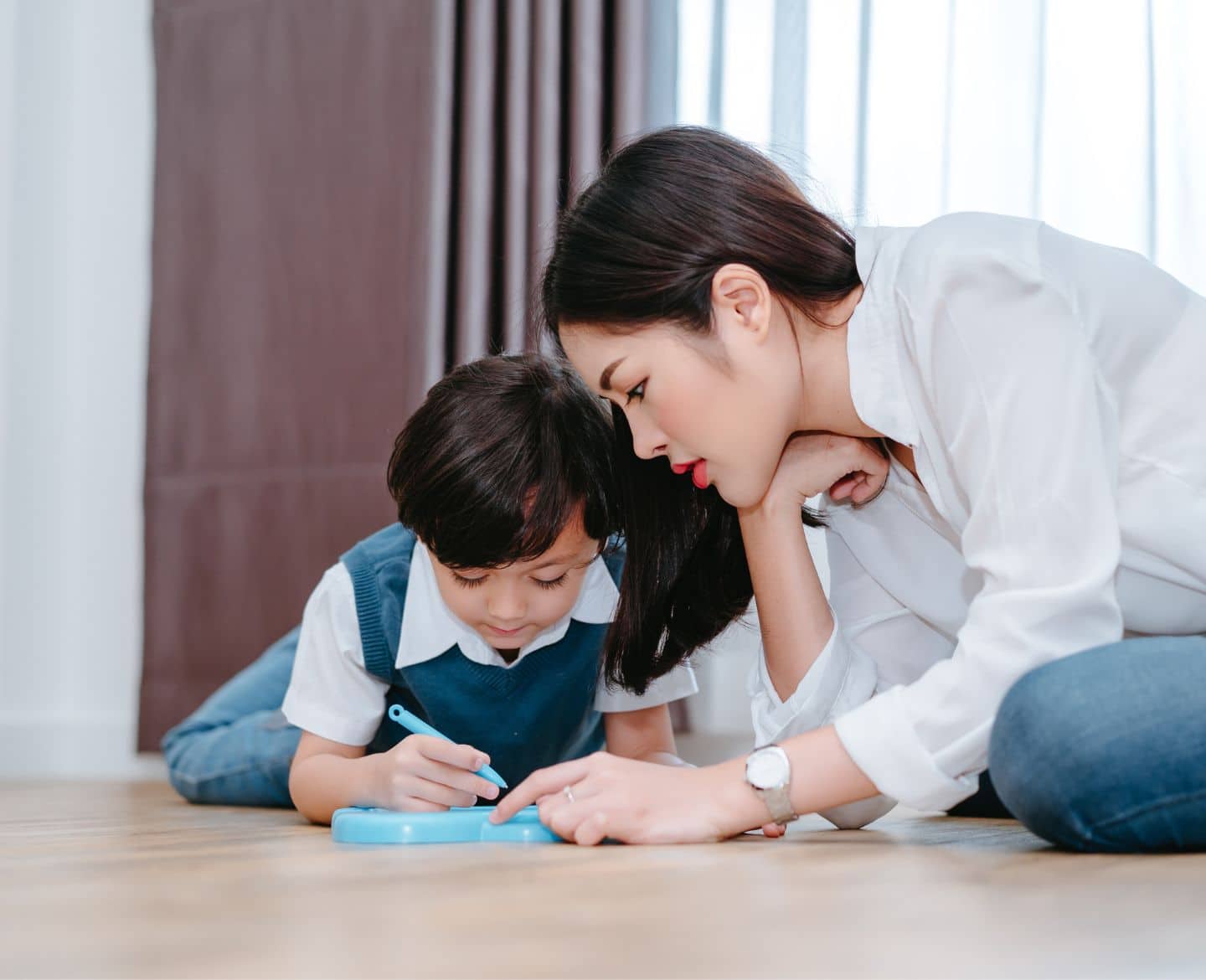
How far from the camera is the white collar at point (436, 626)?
4.75ft

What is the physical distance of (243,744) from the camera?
183 centimetres

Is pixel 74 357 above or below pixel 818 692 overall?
above

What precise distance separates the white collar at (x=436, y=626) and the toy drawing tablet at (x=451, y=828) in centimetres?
37

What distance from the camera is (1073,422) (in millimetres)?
926

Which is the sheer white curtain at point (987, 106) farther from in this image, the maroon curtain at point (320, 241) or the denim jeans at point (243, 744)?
the denim jeans at point (243, 744)

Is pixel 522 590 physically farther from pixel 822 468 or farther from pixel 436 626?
pixel 822 468

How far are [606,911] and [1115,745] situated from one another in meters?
0.37

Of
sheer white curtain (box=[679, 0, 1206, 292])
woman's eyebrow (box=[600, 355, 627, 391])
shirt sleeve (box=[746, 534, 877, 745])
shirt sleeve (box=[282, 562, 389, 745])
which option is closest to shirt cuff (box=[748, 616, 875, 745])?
shirt sleeve (box=[746, 534, 877, 745])

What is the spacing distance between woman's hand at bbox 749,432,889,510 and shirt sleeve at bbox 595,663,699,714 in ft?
1.05

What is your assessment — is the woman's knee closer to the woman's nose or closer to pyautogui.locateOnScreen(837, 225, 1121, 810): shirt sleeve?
pyautogui.locateOnScreen(837, 225, 1121, 810): shirt sleeve

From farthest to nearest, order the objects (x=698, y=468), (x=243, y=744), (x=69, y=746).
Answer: (x=69, y=746) → (x=243, y=744) → (x=698, y=468)

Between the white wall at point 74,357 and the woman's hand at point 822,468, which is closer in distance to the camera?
the woman's hand at point 822,468

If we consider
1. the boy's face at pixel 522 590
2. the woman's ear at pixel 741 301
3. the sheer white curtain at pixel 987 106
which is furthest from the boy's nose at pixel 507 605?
the sheer white curtain at pixel 987 106

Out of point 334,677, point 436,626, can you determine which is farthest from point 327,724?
point 436,626
